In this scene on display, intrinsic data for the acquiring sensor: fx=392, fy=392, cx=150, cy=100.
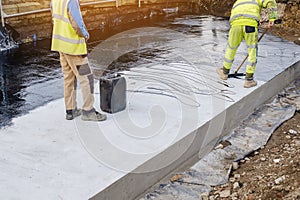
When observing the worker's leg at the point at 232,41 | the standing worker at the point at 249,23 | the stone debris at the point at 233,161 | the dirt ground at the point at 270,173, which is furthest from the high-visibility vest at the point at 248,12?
the dirt ground at the point at 270,173

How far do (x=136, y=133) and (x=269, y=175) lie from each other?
143 cm

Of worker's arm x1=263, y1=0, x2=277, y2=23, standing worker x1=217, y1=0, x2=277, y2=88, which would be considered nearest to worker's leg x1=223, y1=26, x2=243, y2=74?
standing worker x1=217, y1=0, x2=277, y2=88

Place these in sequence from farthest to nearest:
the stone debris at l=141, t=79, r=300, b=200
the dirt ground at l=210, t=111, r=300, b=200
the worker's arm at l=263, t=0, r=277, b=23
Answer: the worker's arm at l=263, t=0, r=277, b=23 < the stone debris at l=141, t=79, r=300, b=200 < the dirt ground at l=210, t=111, r=300, b=200

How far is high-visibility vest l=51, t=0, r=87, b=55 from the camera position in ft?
12.9

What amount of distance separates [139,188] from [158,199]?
214 mm

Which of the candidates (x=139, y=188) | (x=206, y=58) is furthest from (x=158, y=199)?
(x=206, y=58)

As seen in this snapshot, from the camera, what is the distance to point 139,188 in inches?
142

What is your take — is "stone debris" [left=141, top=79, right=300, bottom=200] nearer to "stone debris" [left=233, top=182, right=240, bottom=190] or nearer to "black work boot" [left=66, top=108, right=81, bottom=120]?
"stone debris" [left=233, top=182, right=240, bottom=190]

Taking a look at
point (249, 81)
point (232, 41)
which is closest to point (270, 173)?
point (249, 81)

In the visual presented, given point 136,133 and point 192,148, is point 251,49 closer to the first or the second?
point 192,148

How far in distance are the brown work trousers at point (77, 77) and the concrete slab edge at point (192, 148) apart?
3.61ft

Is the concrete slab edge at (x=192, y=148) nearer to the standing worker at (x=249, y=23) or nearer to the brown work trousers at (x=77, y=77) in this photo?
the standing worker at (x=249, y=23)

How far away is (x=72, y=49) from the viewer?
407cm

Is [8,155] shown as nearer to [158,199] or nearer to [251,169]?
[158,199]
